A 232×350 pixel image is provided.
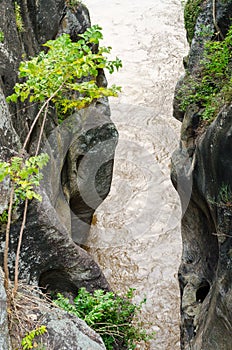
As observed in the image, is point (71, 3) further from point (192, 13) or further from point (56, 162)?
point (56, 162)

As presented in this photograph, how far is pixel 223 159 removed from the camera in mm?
5742

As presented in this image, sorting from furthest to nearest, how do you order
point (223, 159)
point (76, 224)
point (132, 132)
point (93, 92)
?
point (132, 132) < point (76, 224) < point (223, 159) < point (93, 92)

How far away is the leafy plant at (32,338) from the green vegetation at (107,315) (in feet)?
6.09

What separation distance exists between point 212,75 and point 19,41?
327cm

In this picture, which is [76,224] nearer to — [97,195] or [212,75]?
[97,195]

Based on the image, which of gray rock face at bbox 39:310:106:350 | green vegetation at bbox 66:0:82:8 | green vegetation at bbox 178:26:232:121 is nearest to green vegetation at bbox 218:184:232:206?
green vegetation at bbox 178:26:232:121

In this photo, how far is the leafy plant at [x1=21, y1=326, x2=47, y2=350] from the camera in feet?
11.7

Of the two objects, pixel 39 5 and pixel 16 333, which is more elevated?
pixel 39 5

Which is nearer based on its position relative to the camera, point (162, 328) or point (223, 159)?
point (223, 159)

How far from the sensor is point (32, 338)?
3.67 meters

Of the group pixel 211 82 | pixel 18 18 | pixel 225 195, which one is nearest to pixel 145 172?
pixel 211 82

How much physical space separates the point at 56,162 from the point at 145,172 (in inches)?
225

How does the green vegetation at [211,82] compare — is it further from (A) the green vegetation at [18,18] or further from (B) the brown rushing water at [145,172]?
(B) the brown rushing water at [145,172]

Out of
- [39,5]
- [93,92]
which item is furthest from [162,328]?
[39,5]
